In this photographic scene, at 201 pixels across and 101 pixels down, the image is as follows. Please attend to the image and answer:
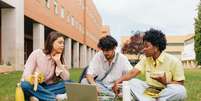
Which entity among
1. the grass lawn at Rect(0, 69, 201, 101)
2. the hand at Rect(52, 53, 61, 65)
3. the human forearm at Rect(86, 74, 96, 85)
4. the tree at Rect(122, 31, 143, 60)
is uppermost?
the tree at Rect(122, 31, 143, 60)

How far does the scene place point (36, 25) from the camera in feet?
116

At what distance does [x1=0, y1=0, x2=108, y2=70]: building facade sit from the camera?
27.5m

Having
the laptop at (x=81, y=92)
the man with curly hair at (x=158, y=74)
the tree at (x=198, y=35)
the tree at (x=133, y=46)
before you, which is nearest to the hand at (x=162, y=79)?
the man with curly hair at (x=158, y=74)

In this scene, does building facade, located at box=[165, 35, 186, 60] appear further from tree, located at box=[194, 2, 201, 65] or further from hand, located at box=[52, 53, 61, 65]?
hand, located at box=[52, 53, 61, 65]

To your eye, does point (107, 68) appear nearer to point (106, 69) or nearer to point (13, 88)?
point (106, 69)

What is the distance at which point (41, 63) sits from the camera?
6.40 metres

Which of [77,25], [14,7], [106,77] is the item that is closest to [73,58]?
[77,25]

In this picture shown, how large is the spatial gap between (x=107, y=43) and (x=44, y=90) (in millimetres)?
1030

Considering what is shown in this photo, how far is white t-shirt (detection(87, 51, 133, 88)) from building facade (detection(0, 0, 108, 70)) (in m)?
8.71

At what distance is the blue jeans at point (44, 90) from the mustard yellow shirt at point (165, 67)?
46.0 inches

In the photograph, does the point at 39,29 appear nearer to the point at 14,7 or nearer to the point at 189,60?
the point at 14,7

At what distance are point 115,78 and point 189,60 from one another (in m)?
103

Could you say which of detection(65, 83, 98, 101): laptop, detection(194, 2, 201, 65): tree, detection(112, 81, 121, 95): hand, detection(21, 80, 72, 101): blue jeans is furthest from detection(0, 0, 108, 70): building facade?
detection(194, 2, 201, 65): tree

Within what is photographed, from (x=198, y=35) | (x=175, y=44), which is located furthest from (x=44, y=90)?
(x=175, y=44)
